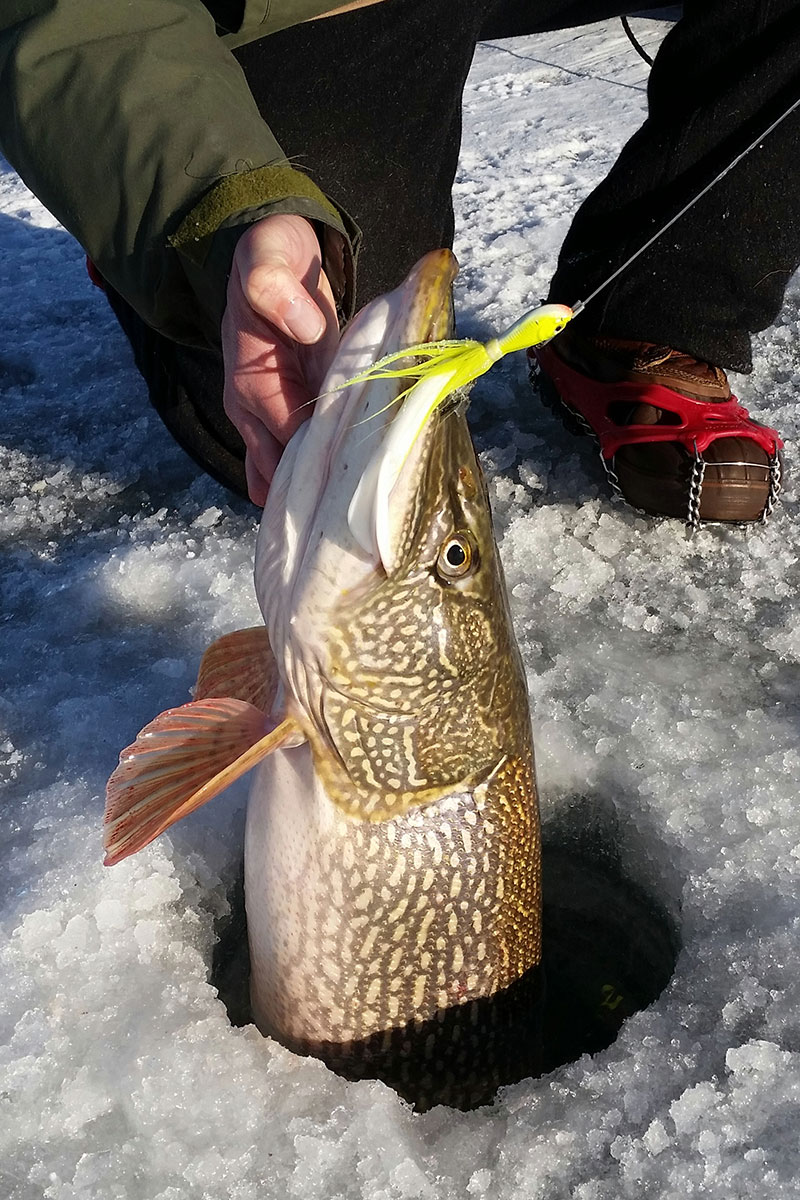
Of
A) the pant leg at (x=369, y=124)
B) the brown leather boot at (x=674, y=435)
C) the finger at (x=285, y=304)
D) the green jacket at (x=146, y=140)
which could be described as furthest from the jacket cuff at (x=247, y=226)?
the brown leather boot at (x=674, y=435)

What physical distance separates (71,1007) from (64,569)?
1.33 meters

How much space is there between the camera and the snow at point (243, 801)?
1548mm

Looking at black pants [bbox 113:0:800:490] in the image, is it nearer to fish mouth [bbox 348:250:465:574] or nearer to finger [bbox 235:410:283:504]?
finger [bbox 235:410:283:504]

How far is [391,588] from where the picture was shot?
152 centimetres

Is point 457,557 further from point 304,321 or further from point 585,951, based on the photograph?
point 585,951

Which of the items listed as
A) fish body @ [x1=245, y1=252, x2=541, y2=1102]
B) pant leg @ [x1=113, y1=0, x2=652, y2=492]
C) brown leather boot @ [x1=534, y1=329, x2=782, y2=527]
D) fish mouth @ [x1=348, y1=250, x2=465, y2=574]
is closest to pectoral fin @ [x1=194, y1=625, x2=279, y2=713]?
fish body @ [x1=245, y1=252, x2=541, y2=1102]

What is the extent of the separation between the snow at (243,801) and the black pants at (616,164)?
0.41 meters

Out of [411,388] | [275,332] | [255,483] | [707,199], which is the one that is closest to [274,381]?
[275,332]

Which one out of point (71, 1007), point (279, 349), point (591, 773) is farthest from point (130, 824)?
point (591, 773)

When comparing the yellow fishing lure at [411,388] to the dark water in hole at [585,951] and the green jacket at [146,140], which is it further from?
the dark water in hole at [585,951]

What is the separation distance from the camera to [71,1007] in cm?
172

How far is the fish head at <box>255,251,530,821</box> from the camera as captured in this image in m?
1.38

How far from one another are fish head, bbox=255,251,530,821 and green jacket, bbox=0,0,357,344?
504 mm

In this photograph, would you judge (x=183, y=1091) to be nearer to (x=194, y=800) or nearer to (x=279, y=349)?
(x=194, y=800)
